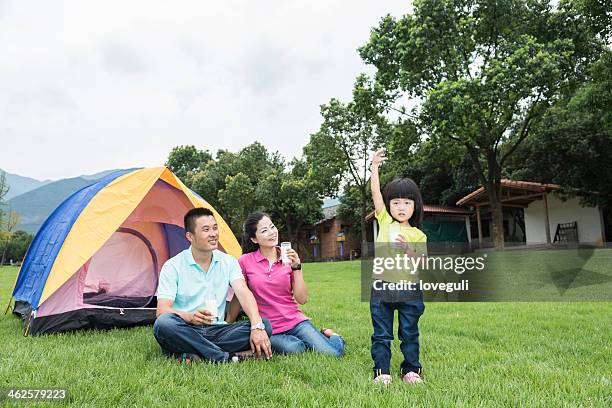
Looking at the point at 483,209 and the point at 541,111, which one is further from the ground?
the point at 541,111

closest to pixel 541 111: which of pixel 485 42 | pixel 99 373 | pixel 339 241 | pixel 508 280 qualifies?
pixel 485 42

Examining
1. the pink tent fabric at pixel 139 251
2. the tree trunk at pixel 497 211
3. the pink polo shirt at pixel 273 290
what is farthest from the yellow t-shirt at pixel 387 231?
the tree trunk at pixel 497 211

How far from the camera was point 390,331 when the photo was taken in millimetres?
2732

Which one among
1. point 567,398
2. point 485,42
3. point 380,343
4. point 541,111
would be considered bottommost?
point 567,398

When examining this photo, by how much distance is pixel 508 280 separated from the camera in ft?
31.4

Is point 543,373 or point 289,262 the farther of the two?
point 289,262

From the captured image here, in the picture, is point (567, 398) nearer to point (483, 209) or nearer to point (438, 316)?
point (438, 316)

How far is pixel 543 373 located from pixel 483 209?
799 inches

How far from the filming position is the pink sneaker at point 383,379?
8.38ft

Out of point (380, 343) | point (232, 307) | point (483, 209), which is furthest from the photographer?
point (483, 209)

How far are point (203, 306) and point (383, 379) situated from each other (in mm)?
1446

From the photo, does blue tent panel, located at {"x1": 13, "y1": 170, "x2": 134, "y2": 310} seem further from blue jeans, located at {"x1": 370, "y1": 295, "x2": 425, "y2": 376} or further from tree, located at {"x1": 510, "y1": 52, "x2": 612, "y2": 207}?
tree, located at {"x1": 510, "y1": 52, "x2": 612, "y2": 207}

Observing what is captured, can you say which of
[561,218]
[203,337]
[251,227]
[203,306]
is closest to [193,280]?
[203,306]

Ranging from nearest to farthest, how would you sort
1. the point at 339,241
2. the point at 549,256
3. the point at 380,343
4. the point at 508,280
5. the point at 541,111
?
the point at 380,343 → the point at 508,280 → the point at 549,256 → the point at 541,111 → the point at 339,241
